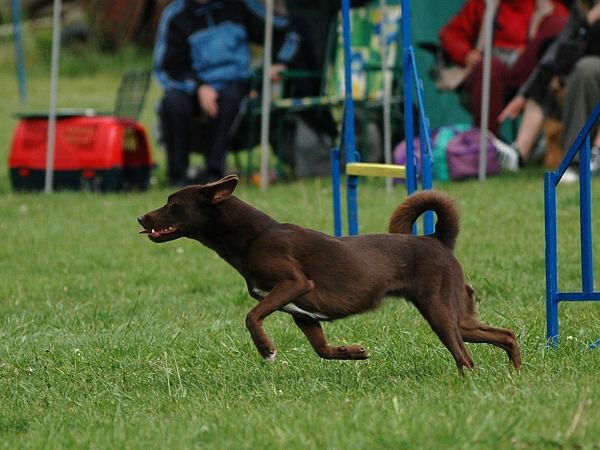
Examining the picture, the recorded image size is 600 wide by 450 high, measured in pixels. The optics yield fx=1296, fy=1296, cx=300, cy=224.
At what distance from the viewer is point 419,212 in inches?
209

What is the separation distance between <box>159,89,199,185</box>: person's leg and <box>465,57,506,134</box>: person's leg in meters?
2.69

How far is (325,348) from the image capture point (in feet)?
16.6

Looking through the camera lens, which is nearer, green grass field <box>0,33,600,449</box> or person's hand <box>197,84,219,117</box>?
green grass field <box>0,33,600,449</box>

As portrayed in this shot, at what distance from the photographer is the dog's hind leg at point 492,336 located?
510 cm

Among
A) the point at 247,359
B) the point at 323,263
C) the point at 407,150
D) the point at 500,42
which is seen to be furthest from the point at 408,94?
the point at 500,42

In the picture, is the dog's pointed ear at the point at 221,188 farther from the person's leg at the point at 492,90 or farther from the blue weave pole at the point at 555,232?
the person's leg at the point at 492,90

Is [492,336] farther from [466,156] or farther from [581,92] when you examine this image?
[466,156]

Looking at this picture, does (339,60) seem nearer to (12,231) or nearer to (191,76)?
(191,76)

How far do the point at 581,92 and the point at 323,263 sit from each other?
690 cm

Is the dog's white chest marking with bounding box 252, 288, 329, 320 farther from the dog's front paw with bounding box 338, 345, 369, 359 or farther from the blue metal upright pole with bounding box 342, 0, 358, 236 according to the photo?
the blue metal upright pole with bounding box 342, 0, 358, 236

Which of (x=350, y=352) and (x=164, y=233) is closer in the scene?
(x=164, y=233)

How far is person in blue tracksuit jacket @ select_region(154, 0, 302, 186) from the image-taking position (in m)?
12.4

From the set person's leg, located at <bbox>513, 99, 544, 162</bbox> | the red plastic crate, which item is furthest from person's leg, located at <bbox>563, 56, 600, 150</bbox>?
the red plastic crate

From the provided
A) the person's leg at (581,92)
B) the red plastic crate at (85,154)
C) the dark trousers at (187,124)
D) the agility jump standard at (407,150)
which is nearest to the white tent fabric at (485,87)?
the person's leg at (581,92)
